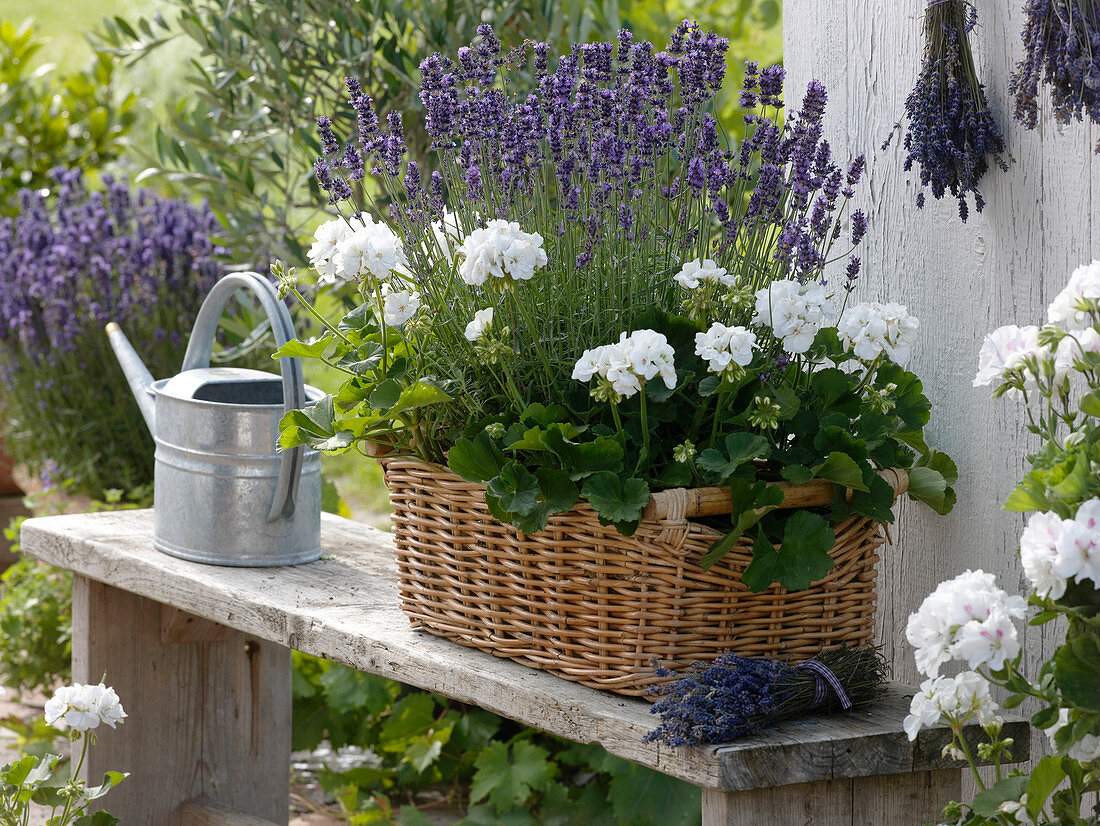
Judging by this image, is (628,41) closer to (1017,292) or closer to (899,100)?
(899,100)

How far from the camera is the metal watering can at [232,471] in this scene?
6.07ft

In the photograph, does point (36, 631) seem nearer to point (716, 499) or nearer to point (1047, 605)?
point (716, 499)

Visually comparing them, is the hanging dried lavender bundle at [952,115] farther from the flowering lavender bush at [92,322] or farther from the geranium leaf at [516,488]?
the flowering lavender bush at [92,322]

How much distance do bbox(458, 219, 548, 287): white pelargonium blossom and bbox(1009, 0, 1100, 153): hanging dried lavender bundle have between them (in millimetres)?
557

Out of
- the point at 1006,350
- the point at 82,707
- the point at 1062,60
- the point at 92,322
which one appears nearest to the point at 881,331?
the point at 1006,350

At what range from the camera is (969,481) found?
151cm

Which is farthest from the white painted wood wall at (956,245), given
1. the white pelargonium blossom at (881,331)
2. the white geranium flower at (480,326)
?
the white geranium flower at (480,326)

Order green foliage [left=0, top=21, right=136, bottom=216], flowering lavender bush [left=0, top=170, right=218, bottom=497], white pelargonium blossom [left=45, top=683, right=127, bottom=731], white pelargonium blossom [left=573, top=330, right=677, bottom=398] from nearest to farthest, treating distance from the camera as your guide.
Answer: white pelargonium blossom [left=573, top=330, right=677, bottom=398]
white pelargonium blossom [left=45, top=683, right=127, bottom=731]
flowering lavender bush [left=0, top=170, right=218, bottom=497]
green foliage [left=0, top=21, right=136, bottom=216]

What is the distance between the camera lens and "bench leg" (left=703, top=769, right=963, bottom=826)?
1.23 meters

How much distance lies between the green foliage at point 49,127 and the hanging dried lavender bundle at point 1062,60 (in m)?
3.73

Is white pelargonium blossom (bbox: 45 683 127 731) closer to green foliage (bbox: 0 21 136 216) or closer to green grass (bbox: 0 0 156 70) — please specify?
green foliage (bbox: 0 21 136 216)

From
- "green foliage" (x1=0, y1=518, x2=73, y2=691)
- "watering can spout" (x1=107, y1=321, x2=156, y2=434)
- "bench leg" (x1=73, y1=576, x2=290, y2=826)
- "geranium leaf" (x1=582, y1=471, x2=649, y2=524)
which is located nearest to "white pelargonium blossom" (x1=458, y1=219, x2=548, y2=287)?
"geranium leaf" (x1=582, y1=471, x2=649, y2=524)

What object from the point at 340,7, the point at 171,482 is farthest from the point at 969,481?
the point at 340,7

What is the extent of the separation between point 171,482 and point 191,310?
1.63m
